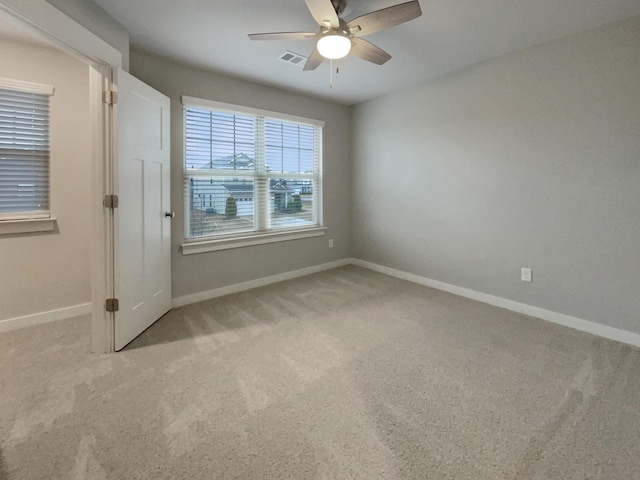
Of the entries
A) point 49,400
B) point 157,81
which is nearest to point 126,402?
point 49,400

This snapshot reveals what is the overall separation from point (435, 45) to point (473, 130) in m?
0.97

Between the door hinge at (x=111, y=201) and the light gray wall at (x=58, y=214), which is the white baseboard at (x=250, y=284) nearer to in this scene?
the light gray wall at (x=58, y=214)

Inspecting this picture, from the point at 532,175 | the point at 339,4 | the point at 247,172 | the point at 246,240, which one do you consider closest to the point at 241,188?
the point at 247,172

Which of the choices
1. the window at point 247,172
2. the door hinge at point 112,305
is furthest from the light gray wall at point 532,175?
the door hinge at point 112,305

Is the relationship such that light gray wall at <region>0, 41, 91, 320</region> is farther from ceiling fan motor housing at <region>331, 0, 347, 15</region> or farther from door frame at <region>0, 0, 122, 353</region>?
ceiling fan motor housing at <region>331, 0, 347, 15</region>

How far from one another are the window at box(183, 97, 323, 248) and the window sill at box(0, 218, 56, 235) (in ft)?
3.64

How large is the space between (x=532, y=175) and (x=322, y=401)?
2675mm

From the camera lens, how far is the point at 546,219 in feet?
9.00

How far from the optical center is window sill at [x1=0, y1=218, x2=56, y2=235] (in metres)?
2.49

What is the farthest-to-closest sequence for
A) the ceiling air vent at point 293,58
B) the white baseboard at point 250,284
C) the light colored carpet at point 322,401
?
the white baseboard at point 250,284, the ceiling air vent at point 293,58, the light colored carpet at point 322,401

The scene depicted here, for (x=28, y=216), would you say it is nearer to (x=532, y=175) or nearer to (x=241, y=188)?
(x=241, y=188)

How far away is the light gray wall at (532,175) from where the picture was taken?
2.35 meters

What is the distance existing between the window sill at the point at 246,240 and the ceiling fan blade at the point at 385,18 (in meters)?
2.38

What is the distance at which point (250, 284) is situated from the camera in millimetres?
3703
